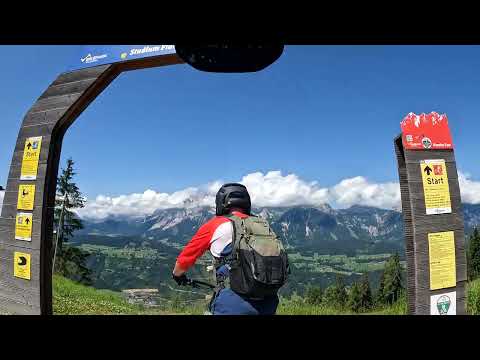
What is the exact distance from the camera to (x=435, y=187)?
3.86 metres

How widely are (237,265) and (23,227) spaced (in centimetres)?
288

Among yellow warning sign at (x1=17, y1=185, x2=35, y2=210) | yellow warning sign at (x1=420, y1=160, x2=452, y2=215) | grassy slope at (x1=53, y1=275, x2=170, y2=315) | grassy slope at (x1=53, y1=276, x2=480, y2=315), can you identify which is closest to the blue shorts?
yellow warning sign at (x1=420, y1=160, x2=452, y2=215)

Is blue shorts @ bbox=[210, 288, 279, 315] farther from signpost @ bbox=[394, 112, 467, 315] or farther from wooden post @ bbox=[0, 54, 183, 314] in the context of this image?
wooden post @ bbox=[0, 54, 183, 314]

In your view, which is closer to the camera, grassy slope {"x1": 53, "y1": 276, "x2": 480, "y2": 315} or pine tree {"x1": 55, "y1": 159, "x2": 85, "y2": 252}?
grassy slope {"x1": 53, "y1": 276, "x2": 480, "y2": 315}

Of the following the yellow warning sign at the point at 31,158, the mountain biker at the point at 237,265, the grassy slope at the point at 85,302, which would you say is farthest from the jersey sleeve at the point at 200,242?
the grassy slope at the point at 85,302

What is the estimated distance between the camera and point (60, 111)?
4.19 metres

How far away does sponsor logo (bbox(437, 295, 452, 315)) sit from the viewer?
3.65 m

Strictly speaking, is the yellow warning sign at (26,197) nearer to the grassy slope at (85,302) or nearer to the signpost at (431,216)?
the grassy slope at (85,302)

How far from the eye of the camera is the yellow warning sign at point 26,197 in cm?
413

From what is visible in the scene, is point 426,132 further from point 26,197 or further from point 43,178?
point 26,197

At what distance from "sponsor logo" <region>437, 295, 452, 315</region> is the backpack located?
204 centimetres
